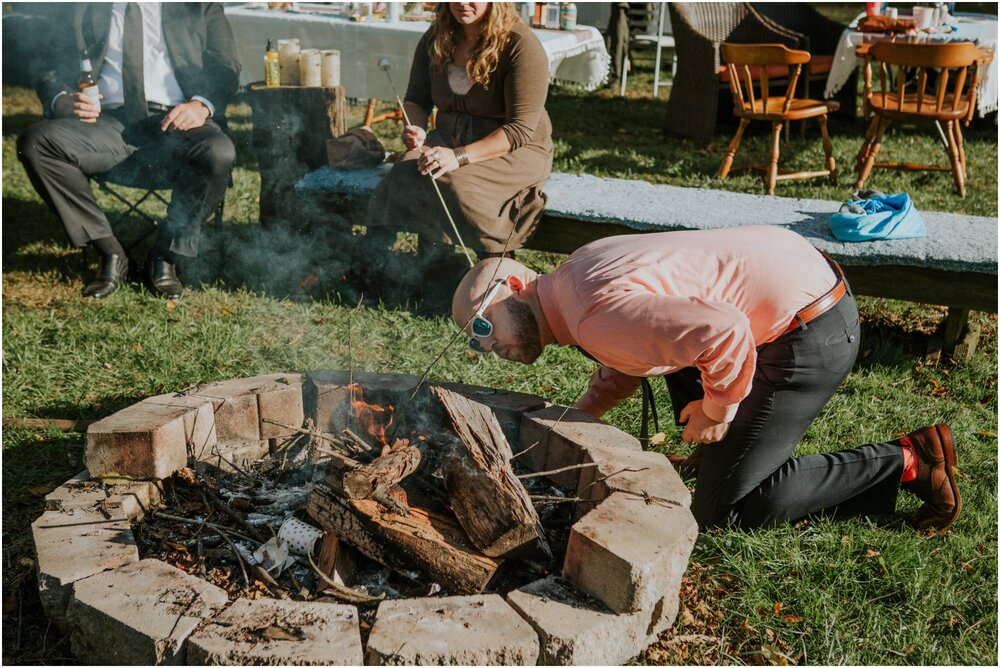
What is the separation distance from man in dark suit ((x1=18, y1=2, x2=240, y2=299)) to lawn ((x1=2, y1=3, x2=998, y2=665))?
32 cm

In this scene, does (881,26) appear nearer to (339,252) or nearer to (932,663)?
(339,252)

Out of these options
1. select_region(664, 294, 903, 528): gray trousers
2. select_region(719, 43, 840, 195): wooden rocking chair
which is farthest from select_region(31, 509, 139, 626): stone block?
select_region(719, 43, 840, 195): wooden rocking chair

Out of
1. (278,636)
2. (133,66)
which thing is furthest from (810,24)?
(278,636)

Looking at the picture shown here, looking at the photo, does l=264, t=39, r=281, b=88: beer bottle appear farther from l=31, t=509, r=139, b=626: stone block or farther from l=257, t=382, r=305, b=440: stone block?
l=31, t=509, r=139, b=626: stone block

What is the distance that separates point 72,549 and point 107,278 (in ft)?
9.50

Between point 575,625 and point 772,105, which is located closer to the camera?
point 575,625

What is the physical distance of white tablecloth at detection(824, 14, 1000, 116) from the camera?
291 inches

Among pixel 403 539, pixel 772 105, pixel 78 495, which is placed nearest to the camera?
pixel 403 539

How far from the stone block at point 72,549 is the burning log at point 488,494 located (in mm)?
918

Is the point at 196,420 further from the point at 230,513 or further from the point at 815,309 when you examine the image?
the point at 815,309

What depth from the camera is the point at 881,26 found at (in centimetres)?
779

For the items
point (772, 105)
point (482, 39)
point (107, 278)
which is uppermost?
point (482, 39)

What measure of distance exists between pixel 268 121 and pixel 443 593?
390 centimetres

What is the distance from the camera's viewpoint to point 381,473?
2572 mm
